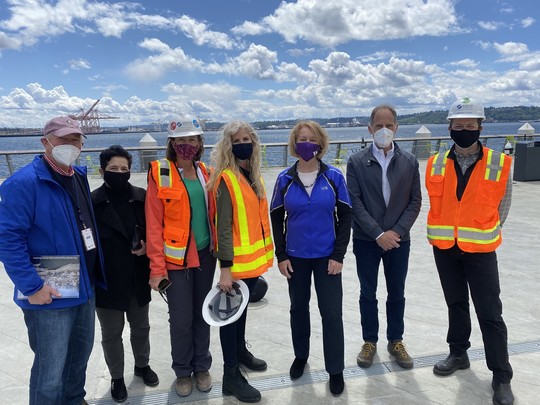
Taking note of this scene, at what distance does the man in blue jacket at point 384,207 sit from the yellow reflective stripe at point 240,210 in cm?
Result: 83

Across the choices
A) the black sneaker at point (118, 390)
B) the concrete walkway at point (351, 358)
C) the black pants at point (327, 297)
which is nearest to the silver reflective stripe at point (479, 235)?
the black pants at point (327, 297)

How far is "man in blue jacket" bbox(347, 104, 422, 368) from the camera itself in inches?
110

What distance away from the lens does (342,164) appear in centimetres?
1524

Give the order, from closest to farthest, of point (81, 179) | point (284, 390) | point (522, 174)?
point (81, 179) → point (284, 390) → point (522, 174)

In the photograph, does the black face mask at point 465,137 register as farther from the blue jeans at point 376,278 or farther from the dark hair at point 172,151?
the dark hair at point 172,151

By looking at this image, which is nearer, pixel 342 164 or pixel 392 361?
pixel 392 361

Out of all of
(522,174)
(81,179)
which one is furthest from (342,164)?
(81,179)

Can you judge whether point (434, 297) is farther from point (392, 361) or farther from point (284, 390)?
point (284, 390)

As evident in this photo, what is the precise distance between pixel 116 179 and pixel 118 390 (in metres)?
1.42

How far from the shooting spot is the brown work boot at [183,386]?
8.73 ft

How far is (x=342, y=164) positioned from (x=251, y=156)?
1303 centimetres

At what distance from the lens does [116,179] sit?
96.2 inches

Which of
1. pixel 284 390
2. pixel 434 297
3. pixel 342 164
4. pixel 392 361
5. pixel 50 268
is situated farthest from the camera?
pixel 342 164

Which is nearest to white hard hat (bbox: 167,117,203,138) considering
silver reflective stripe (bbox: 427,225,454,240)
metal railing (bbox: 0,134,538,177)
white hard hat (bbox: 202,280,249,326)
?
white hard hat (bbox: 202,280,249,326)
